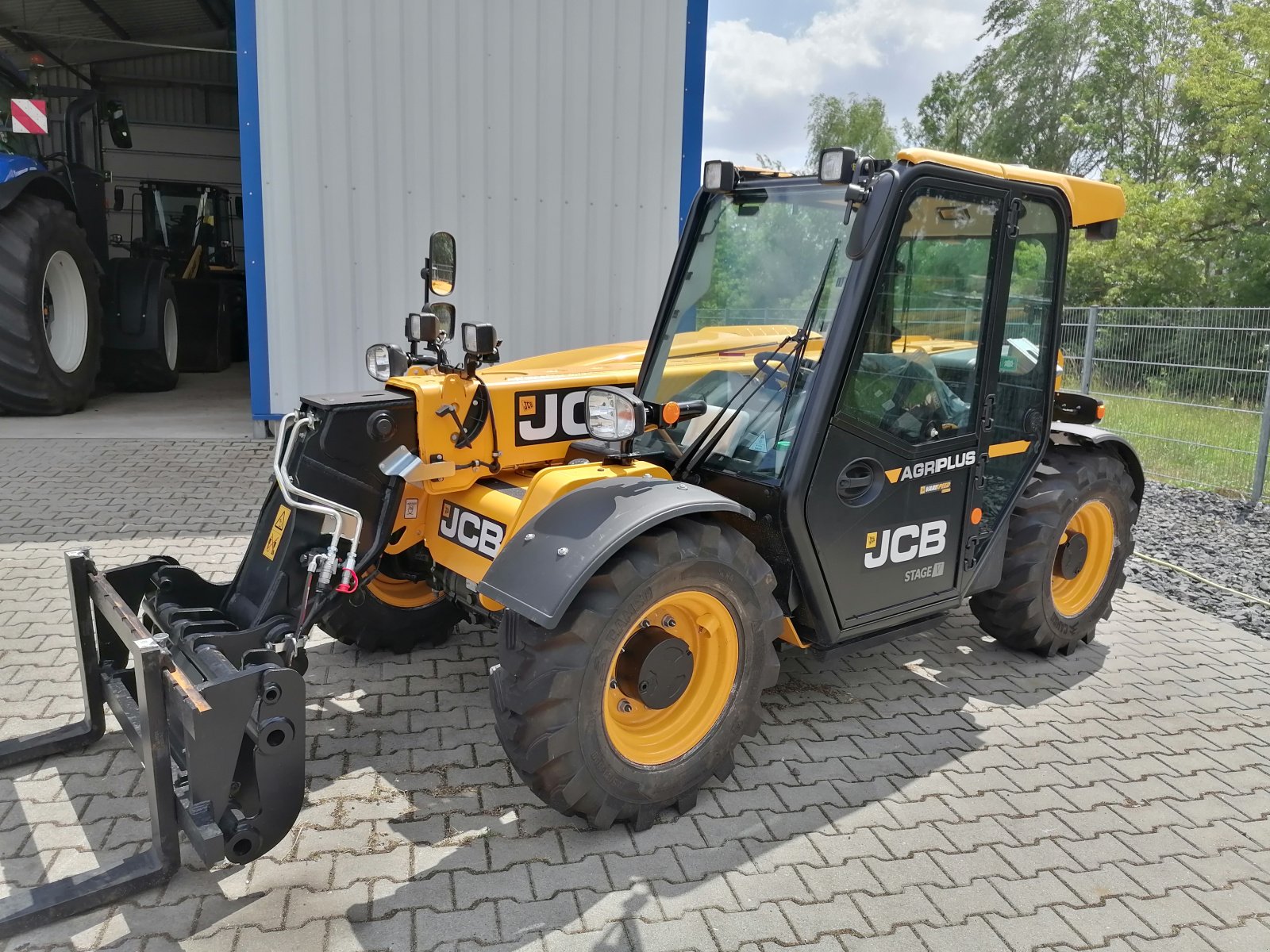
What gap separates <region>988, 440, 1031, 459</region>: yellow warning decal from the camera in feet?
12.5

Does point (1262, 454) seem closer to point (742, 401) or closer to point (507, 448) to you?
point (742, 401)

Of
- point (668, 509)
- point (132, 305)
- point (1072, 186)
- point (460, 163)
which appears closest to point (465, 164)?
point (460, 163)

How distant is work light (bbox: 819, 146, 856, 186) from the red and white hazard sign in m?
8.55

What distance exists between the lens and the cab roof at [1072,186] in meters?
3.33

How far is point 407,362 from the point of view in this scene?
3.58 m

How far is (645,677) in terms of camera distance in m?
2.90

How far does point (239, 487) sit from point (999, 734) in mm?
5602

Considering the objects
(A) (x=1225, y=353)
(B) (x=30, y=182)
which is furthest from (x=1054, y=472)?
(B) (x=30, y=182)

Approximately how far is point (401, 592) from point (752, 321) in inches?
75.7

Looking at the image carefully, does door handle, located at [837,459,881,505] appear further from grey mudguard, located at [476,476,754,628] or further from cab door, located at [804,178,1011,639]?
grey mudguard, located at [476,476,754,628]

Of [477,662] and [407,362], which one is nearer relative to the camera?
[407,362]

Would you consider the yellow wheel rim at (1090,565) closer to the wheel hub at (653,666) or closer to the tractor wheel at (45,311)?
the wheel hub at (653,666)

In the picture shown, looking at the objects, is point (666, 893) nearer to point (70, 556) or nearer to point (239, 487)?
point (70, 556)

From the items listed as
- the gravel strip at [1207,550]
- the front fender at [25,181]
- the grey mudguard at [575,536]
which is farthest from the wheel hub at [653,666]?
the front fender at [25,181]
